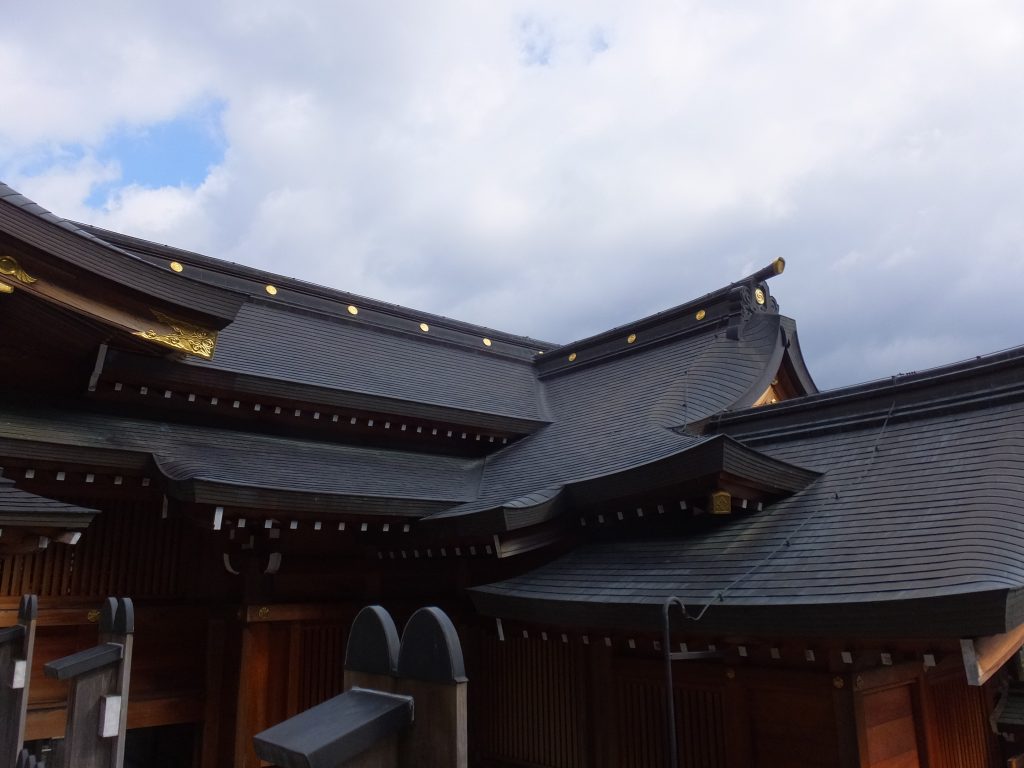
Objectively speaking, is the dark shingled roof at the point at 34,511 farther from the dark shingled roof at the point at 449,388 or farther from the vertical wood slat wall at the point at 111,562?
the vertical wood slat wall at the point at 111,562

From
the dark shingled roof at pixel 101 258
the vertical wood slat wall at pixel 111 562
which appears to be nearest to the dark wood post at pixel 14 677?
the vertical wood slat wall at pixel 111 562

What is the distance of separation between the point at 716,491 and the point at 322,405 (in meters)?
4.02

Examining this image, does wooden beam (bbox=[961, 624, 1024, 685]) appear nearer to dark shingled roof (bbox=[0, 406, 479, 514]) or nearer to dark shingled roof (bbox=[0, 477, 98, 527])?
dark shingled roof (bbox=[0, 406, 479, 514])

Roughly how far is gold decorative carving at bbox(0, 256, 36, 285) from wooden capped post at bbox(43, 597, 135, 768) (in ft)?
10.6

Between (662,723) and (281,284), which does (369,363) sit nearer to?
(281,284)

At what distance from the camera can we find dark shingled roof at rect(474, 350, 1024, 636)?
3.63 metres

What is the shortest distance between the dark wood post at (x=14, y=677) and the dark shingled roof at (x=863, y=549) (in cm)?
302

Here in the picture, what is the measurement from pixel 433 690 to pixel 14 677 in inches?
143

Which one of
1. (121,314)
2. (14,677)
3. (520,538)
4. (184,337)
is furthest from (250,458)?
(14,677)

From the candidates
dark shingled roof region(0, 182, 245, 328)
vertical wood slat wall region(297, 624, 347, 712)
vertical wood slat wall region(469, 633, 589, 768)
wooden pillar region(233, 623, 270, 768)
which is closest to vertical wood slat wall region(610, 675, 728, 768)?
vertical wood slat wall region(469, 633, 589, 768)

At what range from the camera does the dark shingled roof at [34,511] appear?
14.4 feet

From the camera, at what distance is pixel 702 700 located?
16.5 ft

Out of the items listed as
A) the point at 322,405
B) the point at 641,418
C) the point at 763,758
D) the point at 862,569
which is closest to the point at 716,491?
the point at 862,569

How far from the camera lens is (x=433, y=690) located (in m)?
1.62
